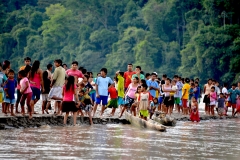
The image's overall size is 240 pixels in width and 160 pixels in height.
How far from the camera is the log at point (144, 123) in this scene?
725 inches

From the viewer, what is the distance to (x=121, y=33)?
335 ft

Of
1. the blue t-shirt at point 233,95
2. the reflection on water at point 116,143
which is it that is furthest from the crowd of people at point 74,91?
the blue t-shirt at point 233,95

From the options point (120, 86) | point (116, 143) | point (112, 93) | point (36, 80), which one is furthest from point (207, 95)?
point (116, 143)

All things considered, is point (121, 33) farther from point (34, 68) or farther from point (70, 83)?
point (70, 83)

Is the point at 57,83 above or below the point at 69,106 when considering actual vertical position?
above

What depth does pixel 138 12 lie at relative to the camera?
337 ft

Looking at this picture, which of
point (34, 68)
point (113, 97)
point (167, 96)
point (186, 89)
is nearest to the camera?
point (34, 68)

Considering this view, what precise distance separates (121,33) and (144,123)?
82.9m

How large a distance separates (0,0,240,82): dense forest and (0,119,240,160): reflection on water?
46470 millimetres

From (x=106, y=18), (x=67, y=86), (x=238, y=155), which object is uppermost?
(x=106, y=18)

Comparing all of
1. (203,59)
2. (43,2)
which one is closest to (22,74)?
(203,59)

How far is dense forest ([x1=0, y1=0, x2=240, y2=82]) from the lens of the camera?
67375mm

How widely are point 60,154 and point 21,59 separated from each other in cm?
8846

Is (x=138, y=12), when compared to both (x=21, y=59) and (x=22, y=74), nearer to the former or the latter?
(x=21, y=59)
